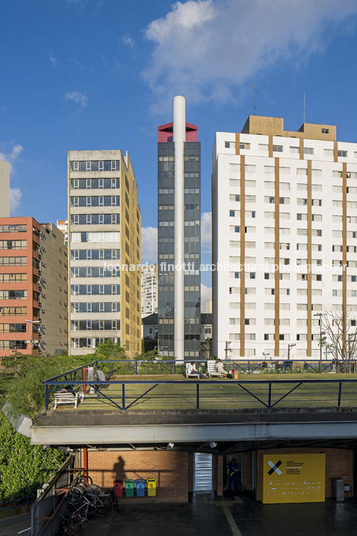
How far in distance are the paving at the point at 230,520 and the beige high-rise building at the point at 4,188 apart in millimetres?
88971

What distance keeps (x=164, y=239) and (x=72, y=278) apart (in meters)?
29.3

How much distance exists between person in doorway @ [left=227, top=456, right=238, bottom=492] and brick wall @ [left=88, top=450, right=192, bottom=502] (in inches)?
89.2

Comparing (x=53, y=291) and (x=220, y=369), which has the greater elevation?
(x=53, y=291)

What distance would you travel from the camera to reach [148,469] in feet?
52.9

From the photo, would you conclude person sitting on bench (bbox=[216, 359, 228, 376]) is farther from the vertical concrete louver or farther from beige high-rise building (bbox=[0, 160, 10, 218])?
beige high-rise building (bbox=[0, 160, 10, 218])

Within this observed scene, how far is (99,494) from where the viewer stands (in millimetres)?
15133

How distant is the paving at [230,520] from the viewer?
13.6m

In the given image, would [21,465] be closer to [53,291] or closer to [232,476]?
[232,476]

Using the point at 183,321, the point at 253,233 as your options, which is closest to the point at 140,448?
the point at 253,233

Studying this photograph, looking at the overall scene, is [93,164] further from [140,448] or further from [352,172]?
[140,448]

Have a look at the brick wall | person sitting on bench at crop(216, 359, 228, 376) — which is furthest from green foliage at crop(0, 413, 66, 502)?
person sitting on bench at crop(216, 359, 228, 376)

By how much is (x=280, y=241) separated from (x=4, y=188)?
68950 mm

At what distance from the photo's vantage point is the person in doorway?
677 inches

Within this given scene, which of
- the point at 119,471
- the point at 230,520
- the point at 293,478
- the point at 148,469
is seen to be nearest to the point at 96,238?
the point at 119,471
